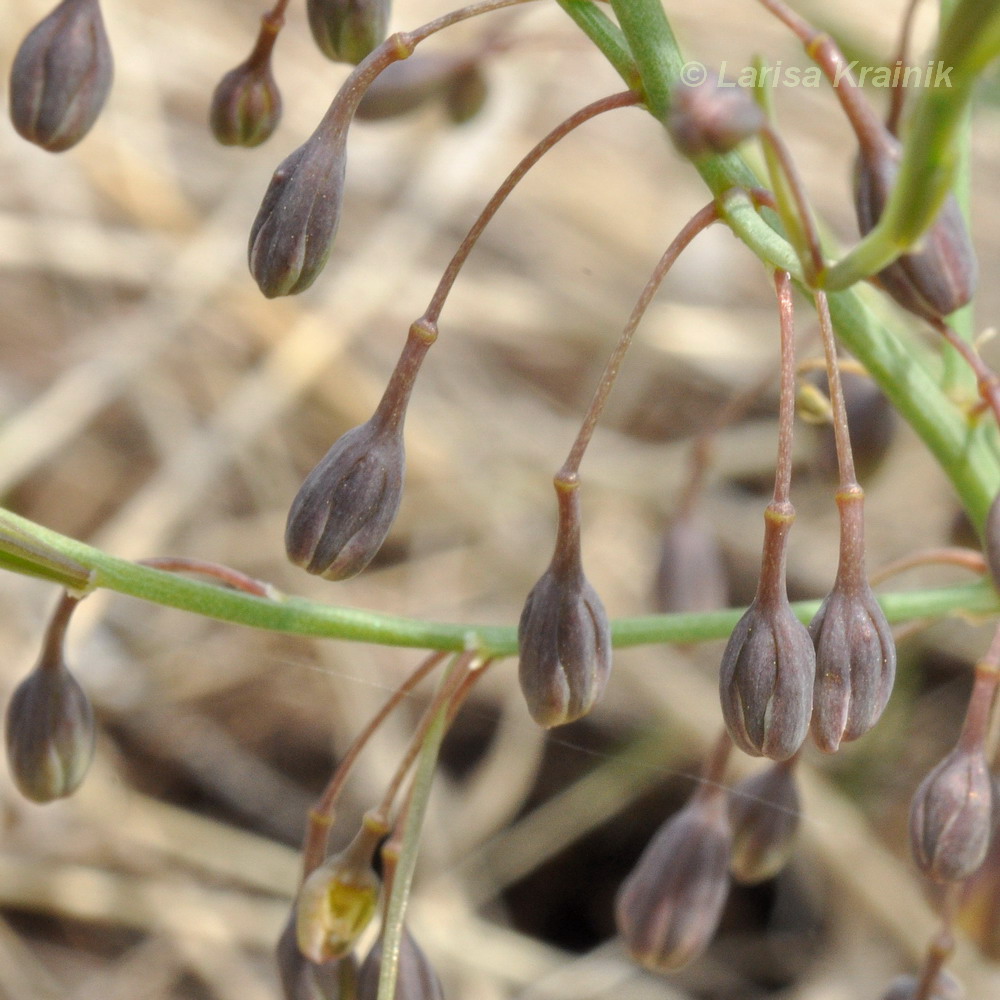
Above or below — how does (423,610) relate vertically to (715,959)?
above

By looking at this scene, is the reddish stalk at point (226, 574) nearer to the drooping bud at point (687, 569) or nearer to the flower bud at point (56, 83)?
the flower bud at point (56, 83)

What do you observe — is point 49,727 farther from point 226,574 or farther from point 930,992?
point 930,992

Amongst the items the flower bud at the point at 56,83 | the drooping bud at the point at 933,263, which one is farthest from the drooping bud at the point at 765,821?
the flower bud at the point at 56,83

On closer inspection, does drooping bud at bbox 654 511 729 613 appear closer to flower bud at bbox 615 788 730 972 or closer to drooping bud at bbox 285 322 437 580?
flower bud at bbox 615 788 730 972

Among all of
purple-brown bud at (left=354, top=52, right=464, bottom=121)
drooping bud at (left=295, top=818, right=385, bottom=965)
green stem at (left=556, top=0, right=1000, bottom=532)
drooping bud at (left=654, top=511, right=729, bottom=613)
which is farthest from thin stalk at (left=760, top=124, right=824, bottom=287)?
drooping bud at (left=654, top=511, right=729, bottom=613)

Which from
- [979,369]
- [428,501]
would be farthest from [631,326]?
[428,501]

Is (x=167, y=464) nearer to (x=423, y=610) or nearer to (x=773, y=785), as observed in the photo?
(x=423, y=610)

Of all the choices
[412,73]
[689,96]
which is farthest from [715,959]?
[689,96]
